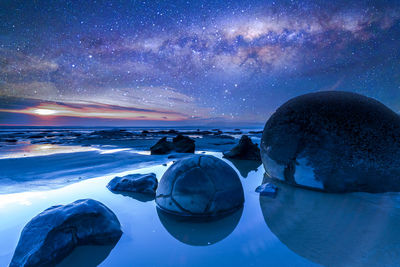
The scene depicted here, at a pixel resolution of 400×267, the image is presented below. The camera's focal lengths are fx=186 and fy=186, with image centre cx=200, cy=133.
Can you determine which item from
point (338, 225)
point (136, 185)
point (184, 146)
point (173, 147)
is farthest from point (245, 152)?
point (338, 225)

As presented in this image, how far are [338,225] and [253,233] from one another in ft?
2.98

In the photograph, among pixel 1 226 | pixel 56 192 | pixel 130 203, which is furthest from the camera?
pixel 56 192

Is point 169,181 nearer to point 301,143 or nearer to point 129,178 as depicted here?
point 129,178

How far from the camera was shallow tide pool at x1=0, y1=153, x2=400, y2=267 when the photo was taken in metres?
1.43

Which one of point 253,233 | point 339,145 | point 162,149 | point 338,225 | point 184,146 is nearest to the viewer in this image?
point 253,233

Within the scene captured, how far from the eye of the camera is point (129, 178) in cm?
305

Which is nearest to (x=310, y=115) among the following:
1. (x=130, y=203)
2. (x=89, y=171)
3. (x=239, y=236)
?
(x=239, y=236)

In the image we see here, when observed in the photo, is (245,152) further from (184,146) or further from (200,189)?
(200,189)

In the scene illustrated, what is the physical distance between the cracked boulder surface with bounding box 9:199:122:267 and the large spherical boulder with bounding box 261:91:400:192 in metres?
2.77

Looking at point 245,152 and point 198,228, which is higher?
point 245,152

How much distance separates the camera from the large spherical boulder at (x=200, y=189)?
208cm

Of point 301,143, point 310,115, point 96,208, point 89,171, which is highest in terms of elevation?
point 310,115

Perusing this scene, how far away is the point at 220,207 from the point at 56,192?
2547 mm

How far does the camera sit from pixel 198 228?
6.23 ft
